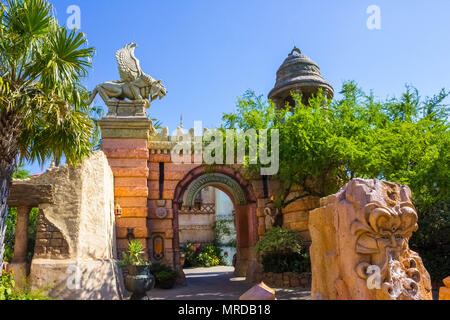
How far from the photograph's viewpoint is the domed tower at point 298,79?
1491 cm

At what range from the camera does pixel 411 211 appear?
485cm

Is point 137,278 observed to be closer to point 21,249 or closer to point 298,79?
point 21,249

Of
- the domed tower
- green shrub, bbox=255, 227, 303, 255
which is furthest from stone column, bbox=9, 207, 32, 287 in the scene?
the domed tower

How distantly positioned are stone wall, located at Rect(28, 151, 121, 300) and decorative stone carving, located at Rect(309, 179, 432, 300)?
19.9ft

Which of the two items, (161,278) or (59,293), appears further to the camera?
(161,278)

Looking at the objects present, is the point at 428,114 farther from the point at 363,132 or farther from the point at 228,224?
the point at 228,224

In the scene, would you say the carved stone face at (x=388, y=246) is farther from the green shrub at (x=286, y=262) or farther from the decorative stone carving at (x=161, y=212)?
the decorative stone carving at (x=161, y=212)

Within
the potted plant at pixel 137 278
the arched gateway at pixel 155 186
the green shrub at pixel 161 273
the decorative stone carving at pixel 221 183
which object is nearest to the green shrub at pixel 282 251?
the arched gateway at pixel 155 186

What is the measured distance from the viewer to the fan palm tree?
666 centimetres

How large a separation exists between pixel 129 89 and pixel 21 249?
6948 millimetres

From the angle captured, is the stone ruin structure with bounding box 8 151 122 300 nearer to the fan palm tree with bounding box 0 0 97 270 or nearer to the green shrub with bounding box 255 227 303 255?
the fan palm tree with bounding box 0 0 97 270

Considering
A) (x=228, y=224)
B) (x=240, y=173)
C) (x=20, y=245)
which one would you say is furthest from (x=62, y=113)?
(x=228, y=224)

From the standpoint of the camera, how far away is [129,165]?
12781mm

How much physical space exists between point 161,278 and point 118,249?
70.1 inches
